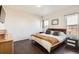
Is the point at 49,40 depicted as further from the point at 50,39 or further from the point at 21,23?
the point at 21,23

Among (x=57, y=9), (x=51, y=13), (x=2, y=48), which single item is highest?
(x=57, y=9)

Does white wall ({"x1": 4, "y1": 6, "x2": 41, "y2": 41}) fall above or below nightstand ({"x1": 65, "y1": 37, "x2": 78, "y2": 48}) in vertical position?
above

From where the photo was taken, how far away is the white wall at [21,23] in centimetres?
219

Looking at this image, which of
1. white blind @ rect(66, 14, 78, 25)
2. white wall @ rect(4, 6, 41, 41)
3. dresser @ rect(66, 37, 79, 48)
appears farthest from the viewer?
dresser @ rect(66, 37, 79, 48)

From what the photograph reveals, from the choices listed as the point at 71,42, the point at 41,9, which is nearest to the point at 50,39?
the point at 71,42

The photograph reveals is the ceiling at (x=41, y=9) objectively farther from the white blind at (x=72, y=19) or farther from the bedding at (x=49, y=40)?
the bedding at (x=49, y=40)

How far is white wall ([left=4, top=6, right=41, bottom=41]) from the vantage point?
2.19m

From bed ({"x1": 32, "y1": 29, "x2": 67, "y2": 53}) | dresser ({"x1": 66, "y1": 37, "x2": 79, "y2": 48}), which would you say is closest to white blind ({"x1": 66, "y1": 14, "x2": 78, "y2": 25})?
bed ({"x1": 32, "y1": 29, "x2": 67, "y2": 53})

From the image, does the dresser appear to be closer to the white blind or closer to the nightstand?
the nightstand

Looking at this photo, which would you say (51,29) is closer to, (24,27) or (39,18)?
(39,18)

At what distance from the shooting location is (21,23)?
7.41 feet

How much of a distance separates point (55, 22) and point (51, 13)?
0.39 meters

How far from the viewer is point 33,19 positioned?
2305 millimetres
